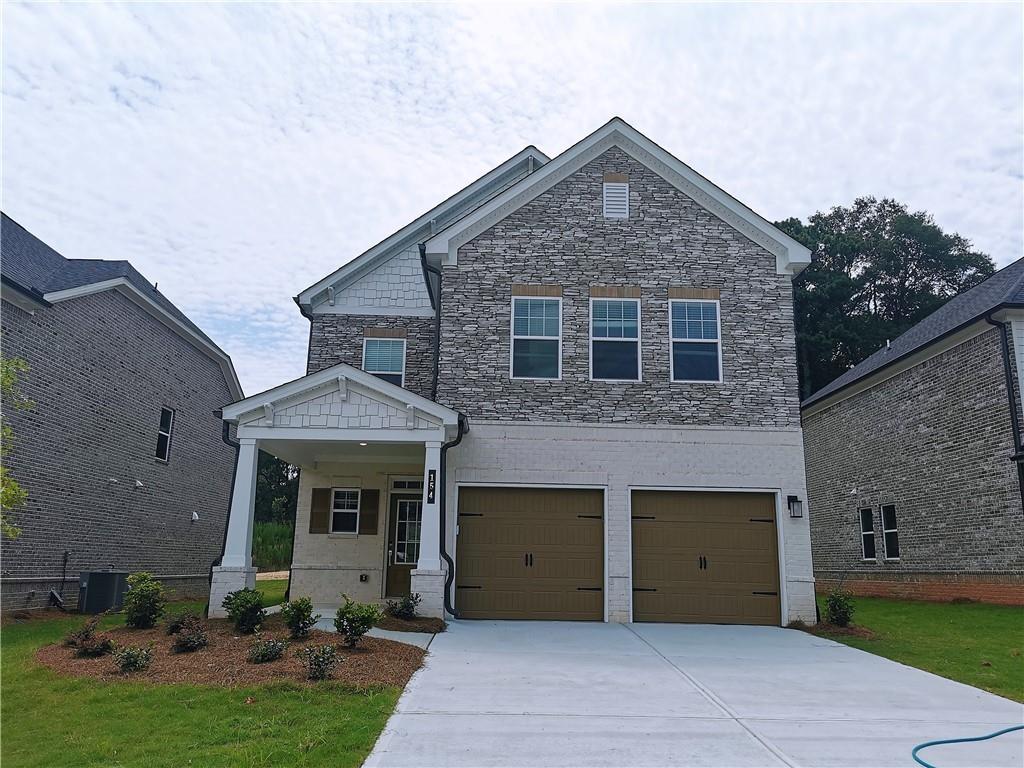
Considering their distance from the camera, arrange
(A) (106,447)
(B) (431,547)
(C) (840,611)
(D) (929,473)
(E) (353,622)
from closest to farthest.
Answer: (E) (353,622)
(B) (431,547)
(C) (840,611)
(A) (106,447)
(D) (929,473)

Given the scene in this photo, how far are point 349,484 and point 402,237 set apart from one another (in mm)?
5336

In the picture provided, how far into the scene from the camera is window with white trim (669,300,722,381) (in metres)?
14.1

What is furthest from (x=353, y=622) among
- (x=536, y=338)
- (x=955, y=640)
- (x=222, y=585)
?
(x=955, y=640)

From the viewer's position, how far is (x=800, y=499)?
1355 cm

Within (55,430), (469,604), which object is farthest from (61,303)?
(469,604)

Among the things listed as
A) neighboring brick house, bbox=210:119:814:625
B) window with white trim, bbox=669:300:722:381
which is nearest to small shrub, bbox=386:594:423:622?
neighboring brick house, bbox=210:119:814:625

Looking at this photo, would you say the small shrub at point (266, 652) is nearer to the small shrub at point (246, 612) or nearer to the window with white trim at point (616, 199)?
the small shrub at point (246, 612)

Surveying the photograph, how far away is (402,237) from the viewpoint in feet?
54.5

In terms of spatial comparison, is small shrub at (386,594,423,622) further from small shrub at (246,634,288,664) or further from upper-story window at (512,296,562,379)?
upper-story window at (512,296,562,379)

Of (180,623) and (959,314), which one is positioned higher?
(959,314)

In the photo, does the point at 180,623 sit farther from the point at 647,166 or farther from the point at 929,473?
the point at 929,473

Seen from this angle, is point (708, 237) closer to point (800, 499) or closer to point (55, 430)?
point (800, 499)

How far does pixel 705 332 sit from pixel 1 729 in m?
11.7

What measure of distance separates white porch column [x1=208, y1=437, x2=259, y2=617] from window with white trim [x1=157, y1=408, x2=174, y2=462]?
24.2 feet
